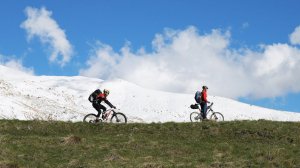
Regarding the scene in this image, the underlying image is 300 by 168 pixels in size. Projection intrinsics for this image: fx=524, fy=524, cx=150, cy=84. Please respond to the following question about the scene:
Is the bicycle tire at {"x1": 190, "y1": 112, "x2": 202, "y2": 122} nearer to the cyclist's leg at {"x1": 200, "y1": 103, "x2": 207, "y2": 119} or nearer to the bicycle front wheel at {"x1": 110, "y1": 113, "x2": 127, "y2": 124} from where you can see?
the cyclist's leg at {"x1": 200, "y1": 103, "x2": 207, "y2": 119}

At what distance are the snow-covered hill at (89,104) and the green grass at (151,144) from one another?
110ft

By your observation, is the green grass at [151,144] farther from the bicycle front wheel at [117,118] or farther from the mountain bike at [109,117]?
the bicycle front wheel at [117,118]

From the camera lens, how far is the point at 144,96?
89.7 metres

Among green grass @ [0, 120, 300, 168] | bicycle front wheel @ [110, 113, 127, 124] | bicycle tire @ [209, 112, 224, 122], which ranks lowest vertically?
green grass @ [0, 120, 300, 168]

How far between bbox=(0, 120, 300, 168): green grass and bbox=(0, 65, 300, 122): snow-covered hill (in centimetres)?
3339

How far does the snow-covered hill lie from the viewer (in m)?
70.8

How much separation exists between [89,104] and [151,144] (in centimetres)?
5861

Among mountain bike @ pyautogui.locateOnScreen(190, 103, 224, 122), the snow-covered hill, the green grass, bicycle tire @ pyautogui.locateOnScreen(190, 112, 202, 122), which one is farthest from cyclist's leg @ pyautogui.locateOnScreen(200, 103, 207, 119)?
the snow-covered hill

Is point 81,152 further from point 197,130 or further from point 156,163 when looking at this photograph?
point 197,130

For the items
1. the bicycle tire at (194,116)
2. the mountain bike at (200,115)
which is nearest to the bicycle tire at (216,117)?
the mountain bike at (200,115)

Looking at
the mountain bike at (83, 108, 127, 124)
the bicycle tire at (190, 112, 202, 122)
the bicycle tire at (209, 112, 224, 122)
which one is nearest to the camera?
the mountain bike at (83, 108, 127, 124)

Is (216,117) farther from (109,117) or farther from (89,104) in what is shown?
(89,104)

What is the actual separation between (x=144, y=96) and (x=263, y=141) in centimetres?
6140

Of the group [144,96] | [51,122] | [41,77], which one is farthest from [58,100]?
[51,122]
